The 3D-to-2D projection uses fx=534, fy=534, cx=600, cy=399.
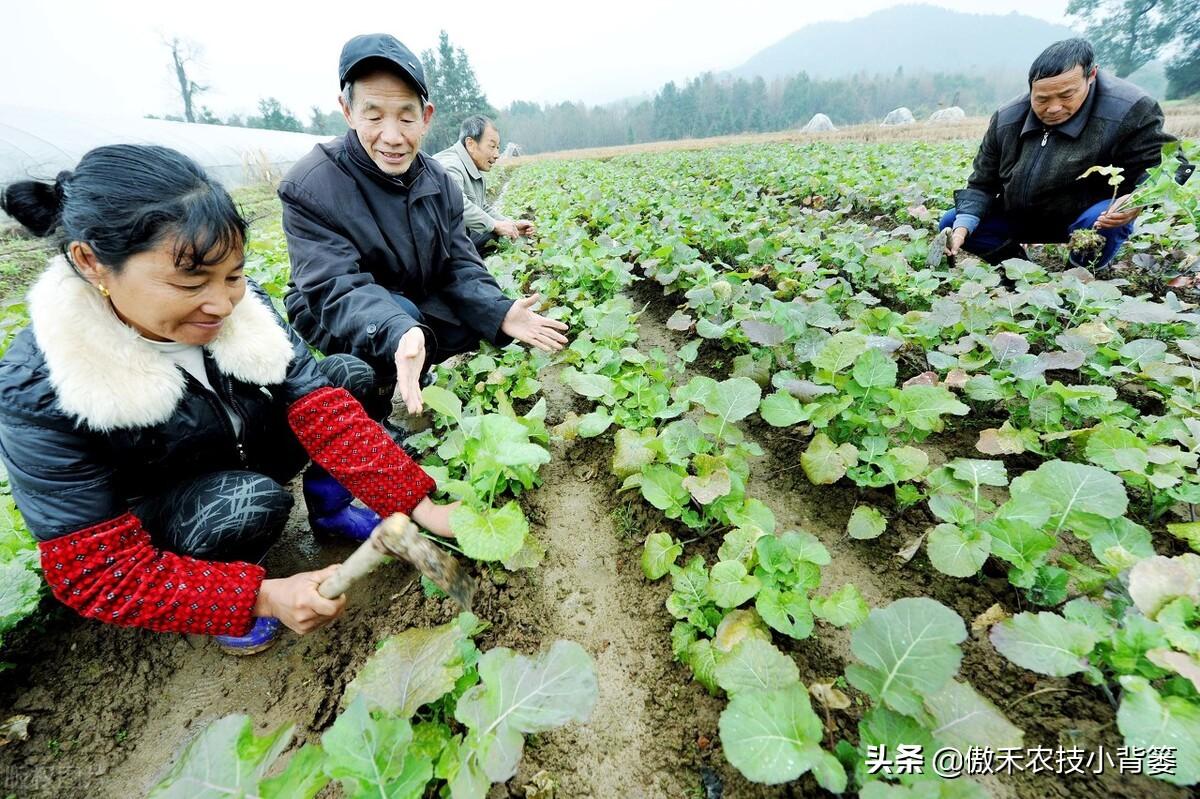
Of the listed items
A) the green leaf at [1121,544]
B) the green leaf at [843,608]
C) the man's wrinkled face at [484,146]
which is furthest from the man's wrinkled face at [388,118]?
the man's wrinkled face at [484,146]

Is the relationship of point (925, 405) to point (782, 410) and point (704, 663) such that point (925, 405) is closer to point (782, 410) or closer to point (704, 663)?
point (782, 410)

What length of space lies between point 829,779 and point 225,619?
4.57ft

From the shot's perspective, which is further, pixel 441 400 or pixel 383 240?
pixel 383 240

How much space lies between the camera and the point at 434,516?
168cm

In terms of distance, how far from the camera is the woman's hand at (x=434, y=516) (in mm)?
1663

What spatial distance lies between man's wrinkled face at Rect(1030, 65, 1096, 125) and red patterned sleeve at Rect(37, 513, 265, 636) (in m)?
4.51

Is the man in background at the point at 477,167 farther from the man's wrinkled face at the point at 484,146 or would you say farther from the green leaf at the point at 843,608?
the green leaf at the point at 843,608

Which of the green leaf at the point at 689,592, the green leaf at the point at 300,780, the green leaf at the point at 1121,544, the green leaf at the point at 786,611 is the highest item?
the green leaf at the point at 1121,544

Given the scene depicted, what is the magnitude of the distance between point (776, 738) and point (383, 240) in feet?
7.62

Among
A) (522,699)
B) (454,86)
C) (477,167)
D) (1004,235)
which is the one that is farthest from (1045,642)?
(454,86)

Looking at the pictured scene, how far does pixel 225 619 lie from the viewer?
4.33 ft

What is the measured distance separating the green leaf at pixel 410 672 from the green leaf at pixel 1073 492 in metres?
1.48

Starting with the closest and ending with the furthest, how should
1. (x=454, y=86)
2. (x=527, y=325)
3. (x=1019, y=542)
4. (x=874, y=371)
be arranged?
(x=1019, y=542), (x=874, y=371), (x=527, y=325), (x=454, y=86)

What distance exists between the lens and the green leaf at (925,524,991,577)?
1318 mm
